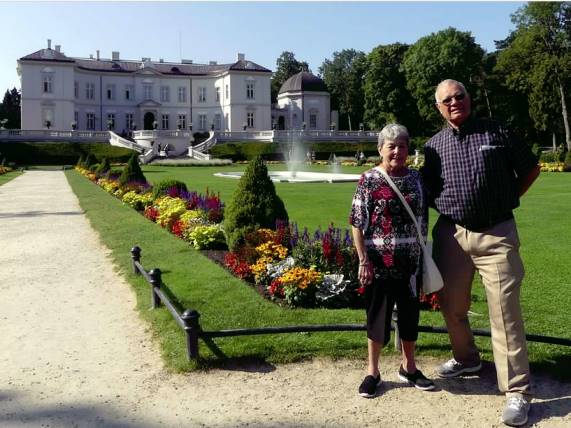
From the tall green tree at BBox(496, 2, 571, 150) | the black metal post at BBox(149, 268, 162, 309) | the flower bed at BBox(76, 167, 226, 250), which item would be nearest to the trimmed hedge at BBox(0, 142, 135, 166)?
the tall green tree at BBox(496, 2, 571, 150)

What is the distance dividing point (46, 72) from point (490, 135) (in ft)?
207

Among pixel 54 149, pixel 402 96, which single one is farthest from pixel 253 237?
pixel 402 96

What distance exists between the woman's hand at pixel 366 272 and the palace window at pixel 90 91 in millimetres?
65036

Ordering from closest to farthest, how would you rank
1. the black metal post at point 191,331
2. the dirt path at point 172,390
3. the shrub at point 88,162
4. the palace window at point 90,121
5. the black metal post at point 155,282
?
the dirt path at point 172,390 → the black metal post at point 191,331 → the black metal post at point 155,282 → the shrub at point 88,162 → the palace window at point 90,121

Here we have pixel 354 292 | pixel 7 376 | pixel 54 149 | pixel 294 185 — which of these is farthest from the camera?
pixel 54 149

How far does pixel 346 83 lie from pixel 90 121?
30728 millimetres

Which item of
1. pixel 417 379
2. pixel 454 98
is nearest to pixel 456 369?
pixel 417 379

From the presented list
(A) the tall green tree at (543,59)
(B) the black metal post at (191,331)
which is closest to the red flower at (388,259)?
(B) the black metal post at (191,331)

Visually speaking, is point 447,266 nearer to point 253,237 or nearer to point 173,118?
point 253,237

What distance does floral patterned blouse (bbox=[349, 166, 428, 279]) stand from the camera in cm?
380

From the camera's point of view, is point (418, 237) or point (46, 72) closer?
point (418, 237)

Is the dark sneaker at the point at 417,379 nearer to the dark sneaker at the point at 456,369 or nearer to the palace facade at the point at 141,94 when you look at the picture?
the dark sneaker at the point at 456,369

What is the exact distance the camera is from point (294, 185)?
901 inches

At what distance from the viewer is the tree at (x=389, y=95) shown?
57.3m
